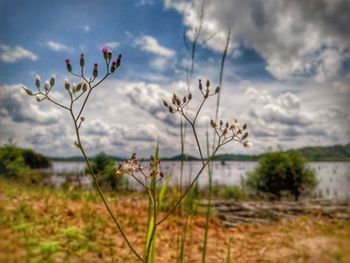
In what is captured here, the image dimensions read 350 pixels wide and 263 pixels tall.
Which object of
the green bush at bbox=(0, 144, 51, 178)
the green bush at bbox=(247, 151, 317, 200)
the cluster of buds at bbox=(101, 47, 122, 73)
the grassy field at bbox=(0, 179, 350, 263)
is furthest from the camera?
the green bush at bbox=(247, 151, 317, 200)

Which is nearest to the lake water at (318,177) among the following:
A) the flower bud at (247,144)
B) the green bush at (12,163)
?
the flower bud at (247,144)

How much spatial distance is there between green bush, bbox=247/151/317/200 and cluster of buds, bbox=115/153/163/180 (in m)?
13.3

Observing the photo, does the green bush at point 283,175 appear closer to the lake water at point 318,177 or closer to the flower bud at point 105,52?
the lake water at point 318,177

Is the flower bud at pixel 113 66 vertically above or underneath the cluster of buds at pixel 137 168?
above

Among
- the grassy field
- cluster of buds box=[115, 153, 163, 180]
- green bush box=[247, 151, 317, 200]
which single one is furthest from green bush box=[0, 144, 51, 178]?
cluster of buds box=[115, 153, 163, 180]

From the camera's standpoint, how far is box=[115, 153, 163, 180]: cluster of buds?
68.1 inches

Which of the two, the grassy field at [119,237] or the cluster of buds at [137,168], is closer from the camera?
the cluster of buds at [137,168]

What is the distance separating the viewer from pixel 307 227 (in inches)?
245

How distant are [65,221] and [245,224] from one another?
363cm

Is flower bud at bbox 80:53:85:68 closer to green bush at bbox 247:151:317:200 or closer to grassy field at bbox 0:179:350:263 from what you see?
grassy field at bbox 0:179:350:263

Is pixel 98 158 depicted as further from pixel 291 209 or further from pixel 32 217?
Answer: pixel 32 217

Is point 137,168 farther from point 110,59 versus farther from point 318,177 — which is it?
point 318,177

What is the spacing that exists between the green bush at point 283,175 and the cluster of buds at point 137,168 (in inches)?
526

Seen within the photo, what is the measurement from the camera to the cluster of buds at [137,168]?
173cm
